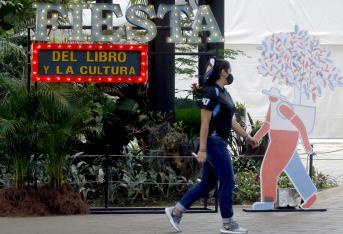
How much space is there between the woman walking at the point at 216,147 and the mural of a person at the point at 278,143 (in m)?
1.87

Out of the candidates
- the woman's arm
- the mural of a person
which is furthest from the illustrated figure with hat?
the woman's arm

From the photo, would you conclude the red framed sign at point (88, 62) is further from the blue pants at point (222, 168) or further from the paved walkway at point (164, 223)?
the blue pants at point (222, 168)

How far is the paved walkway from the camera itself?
9.69m

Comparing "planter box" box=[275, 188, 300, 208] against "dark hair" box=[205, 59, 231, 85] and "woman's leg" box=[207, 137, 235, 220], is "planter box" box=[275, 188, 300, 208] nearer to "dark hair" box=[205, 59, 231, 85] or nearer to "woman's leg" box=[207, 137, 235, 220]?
"woman's leg" box=[207, 137, 235, 220]

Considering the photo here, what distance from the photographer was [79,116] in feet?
36.6

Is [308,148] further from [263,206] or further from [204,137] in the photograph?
[204,137]

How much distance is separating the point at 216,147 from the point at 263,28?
67.6ft

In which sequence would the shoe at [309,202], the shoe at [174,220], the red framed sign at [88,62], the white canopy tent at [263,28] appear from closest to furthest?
1. the shoe at [174,220]
2. the shoe at [309,202]
3. the red framed sign at [88,62]
4. the white canopy tent at [263,28]

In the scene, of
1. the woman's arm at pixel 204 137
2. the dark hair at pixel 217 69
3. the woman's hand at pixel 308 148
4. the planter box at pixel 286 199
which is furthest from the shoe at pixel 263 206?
the dark hair at pixel 217 69

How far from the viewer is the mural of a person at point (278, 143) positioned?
37.0ft

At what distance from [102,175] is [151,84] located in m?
2.72

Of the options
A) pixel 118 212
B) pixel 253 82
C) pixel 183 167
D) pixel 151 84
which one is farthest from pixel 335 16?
pixel 118 212

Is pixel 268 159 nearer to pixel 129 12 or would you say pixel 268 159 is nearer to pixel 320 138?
pixel 129 12

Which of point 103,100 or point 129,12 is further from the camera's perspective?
point 103,100
